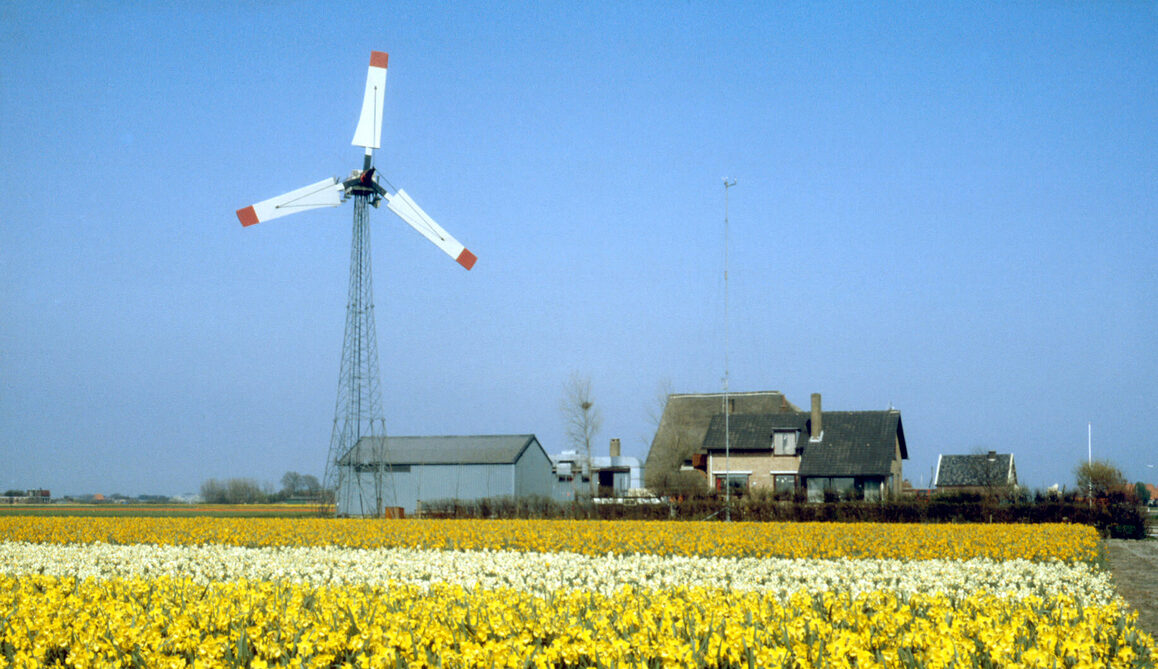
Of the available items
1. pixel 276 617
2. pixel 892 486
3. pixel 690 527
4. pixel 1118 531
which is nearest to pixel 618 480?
pixel 892 486

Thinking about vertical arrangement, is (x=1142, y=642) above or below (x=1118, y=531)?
above

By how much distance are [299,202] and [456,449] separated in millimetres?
22886

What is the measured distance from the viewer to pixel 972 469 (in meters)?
66.4

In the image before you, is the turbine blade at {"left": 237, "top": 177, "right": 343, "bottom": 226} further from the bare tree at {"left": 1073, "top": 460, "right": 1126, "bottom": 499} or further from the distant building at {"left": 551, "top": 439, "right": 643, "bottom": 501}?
the bare tree at {"left": 1073, "top": 460, "right": 1126, "bottom": 499}

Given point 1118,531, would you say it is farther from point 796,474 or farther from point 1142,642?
point 1142,642

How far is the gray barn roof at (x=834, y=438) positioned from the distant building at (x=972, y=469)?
10006 millimetres

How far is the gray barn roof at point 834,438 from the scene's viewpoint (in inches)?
2067

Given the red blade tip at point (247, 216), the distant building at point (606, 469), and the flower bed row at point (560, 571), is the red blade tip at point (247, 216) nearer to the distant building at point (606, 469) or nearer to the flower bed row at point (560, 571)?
the flower bed row at point (560, 571)

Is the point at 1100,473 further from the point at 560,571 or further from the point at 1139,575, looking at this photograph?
the point at 560,571

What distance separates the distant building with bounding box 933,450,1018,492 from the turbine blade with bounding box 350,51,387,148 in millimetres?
45344

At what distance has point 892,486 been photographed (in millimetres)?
54719

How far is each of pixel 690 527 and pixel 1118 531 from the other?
19.9 metres

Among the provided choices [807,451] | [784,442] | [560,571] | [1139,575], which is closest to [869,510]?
[1139,575]

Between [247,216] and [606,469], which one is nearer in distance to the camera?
[247,216]
